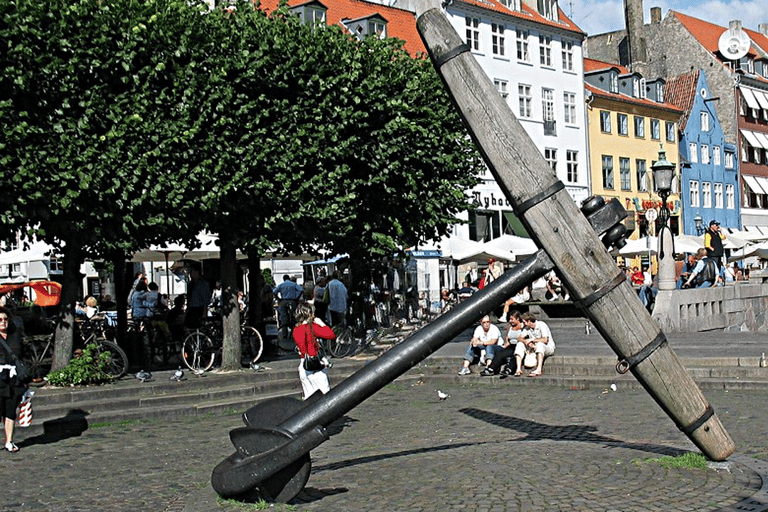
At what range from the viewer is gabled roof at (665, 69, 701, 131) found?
63.7m

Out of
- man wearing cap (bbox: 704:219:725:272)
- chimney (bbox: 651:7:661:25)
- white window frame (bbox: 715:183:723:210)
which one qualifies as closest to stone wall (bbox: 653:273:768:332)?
man wearing cap (bbox: 704:219:725:272)

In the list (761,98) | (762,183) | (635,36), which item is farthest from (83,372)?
(761,98)

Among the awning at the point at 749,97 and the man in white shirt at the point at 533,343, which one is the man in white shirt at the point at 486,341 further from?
the awning at the point at 749,97

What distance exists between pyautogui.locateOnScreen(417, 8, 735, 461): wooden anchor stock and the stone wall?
17.5 m

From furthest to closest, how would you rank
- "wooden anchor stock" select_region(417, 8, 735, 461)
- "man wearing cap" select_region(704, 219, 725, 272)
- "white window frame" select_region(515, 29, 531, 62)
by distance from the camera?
"white window frame" select_region(515, 29, 531, 62)
"man wearing cap" select_region(704, 219, 725, 272)
"wooden anchor stock" select_region(417, 8, 735, 461)

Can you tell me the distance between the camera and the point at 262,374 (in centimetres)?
1756

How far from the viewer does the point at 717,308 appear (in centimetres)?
2762

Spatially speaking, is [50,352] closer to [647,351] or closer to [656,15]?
→ [647,351]

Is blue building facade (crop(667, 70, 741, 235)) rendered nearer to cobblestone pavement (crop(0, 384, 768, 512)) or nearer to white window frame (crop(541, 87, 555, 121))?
white window frame (crop(541, 87, 555, 121))

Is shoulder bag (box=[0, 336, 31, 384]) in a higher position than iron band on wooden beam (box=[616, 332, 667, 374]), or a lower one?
lower

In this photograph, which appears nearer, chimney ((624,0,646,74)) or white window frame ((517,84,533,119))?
white window frame ((517,84,533,119))

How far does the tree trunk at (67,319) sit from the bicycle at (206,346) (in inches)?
78.8

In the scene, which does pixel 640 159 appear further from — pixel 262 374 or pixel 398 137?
pixel 262 374

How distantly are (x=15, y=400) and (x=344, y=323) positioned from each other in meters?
12.0
